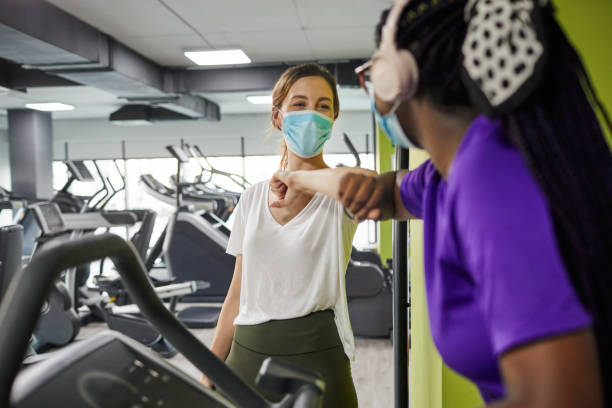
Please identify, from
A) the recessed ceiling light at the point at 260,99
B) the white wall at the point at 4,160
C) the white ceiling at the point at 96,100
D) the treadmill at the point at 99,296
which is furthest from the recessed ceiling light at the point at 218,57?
the white wall at the point at 4,160

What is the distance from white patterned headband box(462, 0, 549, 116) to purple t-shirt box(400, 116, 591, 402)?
3 cm

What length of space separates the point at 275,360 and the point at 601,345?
474 mm

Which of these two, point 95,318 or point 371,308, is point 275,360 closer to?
point 371,308

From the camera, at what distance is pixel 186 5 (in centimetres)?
455

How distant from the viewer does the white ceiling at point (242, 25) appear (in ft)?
15.1

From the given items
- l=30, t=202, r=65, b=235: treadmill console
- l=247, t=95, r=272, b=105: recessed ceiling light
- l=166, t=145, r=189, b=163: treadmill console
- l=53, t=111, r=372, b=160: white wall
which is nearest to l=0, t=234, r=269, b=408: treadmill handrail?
l=30, t=202, r=65, b=235: treadmill console

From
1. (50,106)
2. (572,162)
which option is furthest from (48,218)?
(50,106)

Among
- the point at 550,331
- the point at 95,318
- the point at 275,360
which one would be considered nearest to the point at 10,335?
the point at 275,360

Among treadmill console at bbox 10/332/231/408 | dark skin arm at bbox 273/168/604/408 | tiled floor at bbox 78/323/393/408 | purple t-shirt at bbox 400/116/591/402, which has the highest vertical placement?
purple t-shirt at bbox 400/116/591/402

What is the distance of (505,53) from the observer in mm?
483

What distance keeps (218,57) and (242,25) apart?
1.46m

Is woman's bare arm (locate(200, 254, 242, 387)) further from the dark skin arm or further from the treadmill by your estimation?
the treadmill

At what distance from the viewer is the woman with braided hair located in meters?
0.41

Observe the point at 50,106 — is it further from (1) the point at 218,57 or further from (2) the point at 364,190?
(2) the point at 364,190
